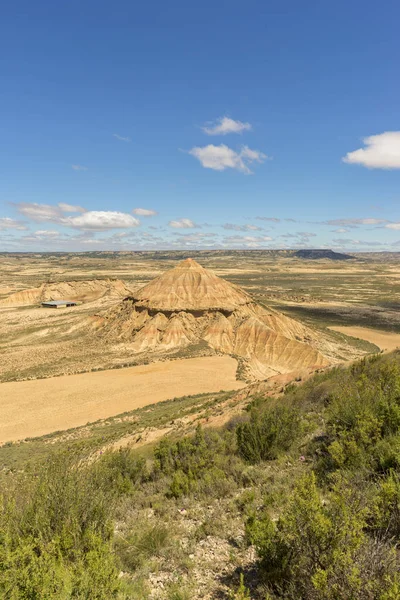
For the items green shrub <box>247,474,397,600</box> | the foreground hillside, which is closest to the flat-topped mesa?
the foreground hillside

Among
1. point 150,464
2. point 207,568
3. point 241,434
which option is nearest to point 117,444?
point 150,464

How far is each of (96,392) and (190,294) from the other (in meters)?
26.1

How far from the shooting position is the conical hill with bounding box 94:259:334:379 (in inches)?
1783

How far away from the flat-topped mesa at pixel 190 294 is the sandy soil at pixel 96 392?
530 inches

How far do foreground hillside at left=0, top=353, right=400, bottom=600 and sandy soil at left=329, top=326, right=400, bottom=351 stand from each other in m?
52.3

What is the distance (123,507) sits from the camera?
8.90 metres

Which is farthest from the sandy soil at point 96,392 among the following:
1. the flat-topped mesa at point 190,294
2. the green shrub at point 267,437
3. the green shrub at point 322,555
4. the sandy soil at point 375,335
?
the sandy soil at point 375,335

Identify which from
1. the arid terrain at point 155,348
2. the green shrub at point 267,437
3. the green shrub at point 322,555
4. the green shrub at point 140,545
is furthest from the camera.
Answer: the arid terrain at point 155,348

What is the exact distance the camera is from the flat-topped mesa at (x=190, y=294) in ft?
175

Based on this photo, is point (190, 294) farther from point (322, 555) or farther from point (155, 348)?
point (322, 555)

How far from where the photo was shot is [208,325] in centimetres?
5166

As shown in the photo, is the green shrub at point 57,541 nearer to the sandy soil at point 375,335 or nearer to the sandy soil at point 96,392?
the sandy soil at point 96,392

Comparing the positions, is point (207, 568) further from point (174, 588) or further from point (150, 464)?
point (150, 464)

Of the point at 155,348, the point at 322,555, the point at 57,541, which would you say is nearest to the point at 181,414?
the point at 57,541
